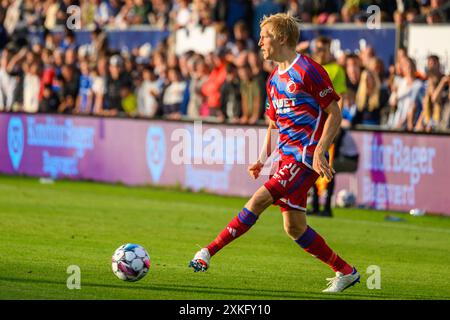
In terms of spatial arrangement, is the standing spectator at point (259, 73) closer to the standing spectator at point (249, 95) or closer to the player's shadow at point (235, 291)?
the standing spectator at point (249, 95)

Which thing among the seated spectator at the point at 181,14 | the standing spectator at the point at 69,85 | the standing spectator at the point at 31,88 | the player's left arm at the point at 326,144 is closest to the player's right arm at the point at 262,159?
the player's left arm at the point at 326,144

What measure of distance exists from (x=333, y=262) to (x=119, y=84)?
15337mm

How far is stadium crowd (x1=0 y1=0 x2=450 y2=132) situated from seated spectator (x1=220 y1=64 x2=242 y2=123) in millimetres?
18

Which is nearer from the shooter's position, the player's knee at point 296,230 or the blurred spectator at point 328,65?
the player's knee at point 296,230

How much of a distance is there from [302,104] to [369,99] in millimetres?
10484

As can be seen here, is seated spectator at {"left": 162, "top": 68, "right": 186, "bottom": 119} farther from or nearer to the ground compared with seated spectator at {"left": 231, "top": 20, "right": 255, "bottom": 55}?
nearer to the ground

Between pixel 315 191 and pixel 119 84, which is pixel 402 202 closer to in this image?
pixel 315 191

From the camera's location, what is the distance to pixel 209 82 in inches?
930

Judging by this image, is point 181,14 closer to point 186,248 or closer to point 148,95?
point 148,95

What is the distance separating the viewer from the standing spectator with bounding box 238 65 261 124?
73.2 ft

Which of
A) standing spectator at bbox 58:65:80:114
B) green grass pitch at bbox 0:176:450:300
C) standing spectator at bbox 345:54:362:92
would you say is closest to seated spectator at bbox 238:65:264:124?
green grass pitch at bbox 0:176:450:300

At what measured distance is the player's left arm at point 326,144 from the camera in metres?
10.5

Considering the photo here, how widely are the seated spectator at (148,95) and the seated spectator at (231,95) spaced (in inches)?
81.5

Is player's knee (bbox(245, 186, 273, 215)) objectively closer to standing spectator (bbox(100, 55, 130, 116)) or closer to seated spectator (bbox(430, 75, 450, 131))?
seated spectator (bbox(430, 75, 450, 131))
